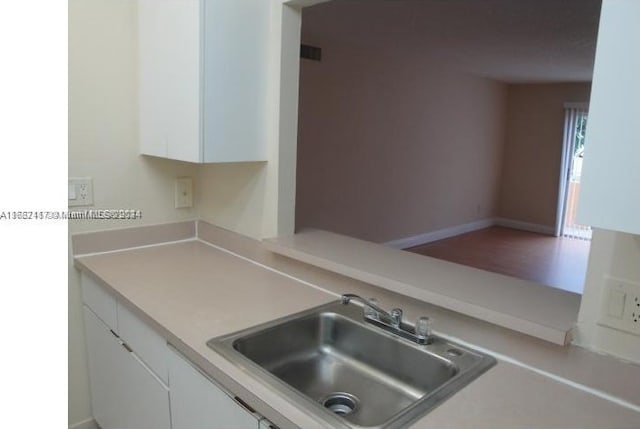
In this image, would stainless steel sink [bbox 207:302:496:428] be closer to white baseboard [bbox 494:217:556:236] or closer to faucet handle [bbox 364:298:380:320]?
faucet handle [bbox 364:298:380:320]

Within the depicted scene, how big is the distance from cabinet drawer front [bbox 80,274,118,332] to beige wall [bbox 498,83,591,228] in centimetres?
754

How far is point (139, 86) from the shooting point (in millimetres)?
2094

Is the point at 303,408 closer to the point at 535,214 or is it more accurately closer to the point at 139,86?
the point at 139,86

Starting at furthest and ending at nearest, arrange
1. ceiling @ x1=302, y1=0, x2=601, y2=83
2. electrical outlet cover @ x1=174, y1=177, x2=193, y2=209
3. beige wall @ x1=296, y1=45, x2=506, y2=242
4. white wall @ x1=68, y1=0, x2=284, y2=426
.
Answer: beige wall @ x1=296, y1=45, x2=506, y2=242, ceiling @ x1=302, y1=0, x2=601, y2=83, electrical outlet cover @ x1=174, y1=177, x2=193, y2=209, white wall @ x1=68, y1=0, x2=284, y2=426

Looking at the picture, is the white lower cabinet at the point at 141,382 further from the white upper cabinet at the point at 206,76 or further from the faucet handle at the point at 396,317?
the white upper cabinet at the point at 206,76

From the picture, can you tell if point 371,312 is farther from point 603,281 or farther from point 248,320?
point 603,281

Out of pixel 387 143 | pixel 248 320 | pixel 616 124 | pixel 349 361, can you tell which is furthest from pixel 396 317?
pixel 387 143

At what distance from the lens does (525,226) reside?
811 cm

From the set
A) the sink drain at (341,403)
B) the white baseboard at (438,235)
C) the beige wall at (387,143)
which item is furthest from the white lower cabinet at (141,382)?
the white baseboard at (438,235)

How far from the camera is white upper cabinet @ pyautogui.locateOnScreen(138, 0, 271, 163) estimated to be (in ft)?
5.57

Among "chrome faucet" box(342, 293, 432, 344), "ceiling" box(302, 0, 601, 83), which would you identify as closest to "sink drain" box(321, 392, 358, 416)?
"chrome faucet" box(342, 293, 432, 344)

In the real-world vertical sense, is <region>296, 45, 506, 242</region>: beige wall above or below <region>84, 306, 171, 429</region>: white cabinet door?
above

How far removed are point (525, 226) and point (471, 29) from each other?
5045 millimetres
